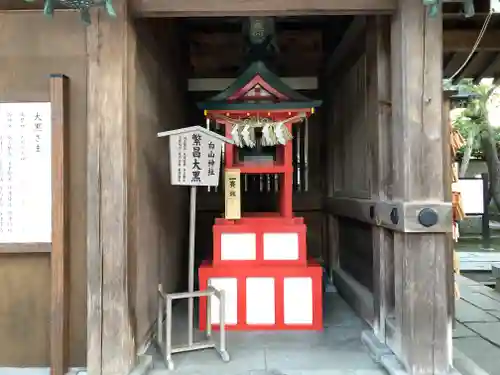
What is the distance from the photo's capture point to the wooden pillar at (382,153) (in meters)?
3.46

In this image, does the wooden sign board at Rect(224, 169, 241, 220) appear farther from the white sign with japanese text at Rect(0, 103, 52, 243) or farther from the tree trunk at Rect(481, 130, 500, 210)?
the tree trunk at Rect(481, 130, 500, 210)

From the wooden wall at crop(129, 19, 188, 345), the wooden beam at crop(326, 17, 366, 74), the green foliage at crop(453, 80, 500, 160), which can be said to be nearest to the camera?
the wooden wall at crop(129, 19, 188, 345)

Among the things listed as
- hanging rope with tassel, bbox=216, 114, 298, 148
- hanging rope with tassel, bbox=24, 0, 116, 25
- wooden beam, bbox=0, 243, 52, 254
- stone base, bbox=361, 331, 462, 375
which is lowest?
stone base, bbox=361, 331, 462, 375

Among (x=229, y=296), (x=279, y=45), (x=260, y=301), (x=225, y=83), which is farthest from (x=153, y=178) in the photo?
(x=279, y=45)

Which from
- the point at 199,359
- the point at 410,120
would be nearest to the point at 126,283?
the point at 199,359

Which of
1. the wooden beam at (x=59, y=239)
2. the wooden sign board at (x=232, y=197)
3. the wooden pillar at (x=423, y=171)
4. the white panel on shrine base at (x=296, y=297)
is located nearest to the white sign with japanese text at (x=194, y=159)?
the wooden sign board at (x=232, y=197)

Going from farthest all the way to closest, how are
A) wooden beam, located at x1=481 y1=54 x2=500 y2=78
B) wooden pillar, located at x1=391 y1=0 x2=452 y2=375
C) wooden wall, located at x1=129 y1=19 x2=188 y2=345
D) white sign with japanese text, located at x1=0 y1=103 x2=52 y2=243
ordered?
wooden beam, located at x1=481 y1=54 x2=500 y2=78
wooden wall, located at x1=129 y1=19 x2=188 y2=345
white sign with japanese text, located at x1=0 y1=103 x2=52 y2=243
wooden pillar, located at x1=391 y1=0 x2=452 y2=375

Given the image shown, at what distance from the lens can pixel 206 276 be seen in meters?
4.09

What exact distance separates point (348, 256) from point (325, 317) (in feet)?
3.55

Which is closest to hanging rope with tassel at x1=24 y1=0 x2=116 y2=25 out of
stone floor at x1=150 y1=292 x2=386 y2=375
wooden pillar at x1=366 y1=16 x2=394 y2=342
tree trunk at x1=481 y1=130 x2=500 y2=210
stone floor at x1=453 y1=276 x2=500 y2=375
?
wooden pillar at x1=366 y1=16 x2=394 y2=342

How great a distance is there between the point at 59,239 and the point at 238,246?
1799mm

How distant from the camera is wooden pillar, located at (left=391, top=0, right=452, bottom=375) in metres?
2.86

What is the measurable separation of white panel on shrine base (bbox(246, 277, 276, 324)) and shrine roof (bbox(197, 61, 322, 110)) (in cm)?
171

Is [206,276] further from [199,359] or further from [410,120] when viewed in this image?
[410,120]
